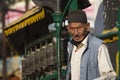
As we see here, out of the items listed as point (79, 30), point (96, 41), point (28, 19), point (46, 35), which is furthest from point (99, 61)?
point (46, 35)

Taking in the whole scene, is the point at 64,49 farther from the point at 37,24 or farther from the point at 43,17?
the point at 37,24

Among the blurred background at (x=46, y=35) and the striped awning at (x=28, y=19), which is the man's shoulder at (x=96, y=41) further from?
the striped awning at (x=28, y=19)

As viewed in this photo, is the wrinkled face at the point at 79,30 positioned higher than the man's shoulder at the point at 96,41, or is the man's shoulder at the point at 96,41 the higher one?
the wrinkled face at the point at 79,30

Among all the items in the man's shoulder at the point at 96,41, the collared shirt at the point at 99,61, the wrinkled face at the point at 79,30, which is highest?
the wrinkled face at the point at 79,30

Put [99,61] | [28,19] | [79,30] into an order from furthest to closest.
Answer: [28,19] < [79,30] < [99,61]

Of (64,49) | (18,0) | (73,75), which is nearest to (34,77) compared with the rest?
(64,49)

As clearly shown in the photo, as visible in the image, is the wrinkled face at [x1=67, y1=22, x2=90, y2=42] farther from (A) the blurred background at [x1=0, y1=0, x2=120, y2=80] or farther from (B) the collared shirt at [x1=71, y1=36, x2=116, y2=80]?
(A) the blurred background at [x1=0, y1=0, x2=120, y2=80]

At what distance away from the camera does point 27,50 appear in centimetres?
1098

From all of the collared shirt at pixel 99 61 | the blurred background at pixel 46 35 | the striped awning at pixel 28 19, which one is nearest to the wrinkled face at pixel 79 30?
the collared shirt at pixel 99 61

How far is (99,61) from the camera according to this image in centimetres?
586

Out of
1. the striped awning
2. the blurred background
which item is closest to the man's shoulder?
the blurred background

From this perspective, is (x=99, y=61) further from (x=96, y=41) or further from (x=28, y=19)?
(x=28, y=19)

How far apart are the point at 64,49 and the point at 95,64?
2712 millimetres

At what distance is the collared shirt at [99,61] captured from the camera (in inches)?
228
